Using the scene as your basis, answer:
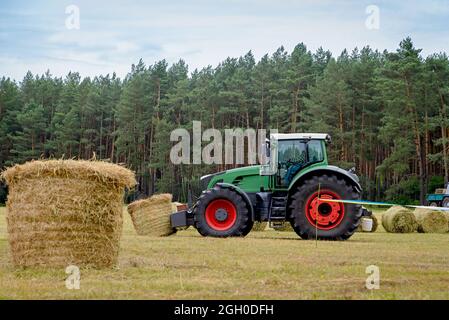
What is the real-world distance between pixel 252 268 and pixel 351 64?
163 feet

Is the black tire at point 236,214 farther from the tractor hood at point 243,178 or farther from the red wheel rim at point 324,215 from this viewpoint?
the red wheel rim at point 324,215

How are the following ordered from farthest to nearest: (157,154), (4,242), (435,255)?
(157,154), (4,242), (435,255)

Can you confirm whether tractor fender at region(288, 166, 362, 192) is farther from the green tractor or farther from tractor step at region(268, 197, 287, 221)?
tractor step at region(268, 197, 287, 221)

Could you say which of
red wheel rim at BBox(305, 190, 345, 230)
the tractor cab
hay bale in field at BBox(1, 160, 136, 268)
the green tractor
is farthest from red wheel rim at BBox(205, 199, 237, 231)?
hay bale in field at BBox(1, 160, 136, 268)

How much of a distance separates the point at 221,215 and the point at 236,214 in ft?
1.32

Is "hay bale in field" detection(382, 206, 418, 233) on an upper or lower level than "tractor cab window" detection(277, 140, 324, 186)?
lower

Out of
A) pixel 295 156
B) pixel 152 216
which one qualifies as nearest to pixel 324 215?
pixel 295 156

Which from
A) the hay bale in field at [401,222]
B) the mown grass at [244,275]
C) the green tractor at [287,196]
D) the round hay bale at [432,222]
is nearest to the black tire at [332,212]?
the green tractor at [287,196]

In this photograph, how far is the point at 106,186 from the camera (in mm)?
8664

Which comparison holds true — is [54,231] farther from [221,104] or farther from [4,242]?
[221,104]

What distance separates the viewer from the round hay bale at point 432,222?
19188 mm

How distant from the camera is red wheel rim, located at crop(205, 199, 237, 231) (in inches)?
612

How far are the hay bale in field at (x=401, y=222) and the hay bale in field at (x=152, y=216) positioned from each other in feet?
21.3
